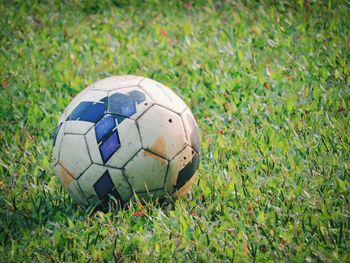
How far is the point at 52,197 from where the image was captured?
375cm

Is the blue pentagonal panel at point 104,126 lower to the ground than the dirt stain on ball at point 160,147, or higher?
higher

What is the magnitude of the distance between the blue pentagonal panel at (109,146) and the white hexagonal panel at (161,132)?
0.15m

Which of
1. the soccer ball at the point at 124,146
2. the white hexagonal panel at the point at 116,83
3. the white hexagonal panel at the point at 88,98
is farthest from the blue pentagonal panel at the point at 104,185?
the white hexagonal panel at the point at 116,83

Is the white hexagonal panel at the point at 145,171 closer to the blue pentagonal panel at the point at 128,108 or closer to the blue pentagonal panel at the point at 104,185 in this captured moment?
the blue pentagonal panel at the point at 104,185

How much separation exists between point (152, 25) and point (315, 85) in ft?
8.09

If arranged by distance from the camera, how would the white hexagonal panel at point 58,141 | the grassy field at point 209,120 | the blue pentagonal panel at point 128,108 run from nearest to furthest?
the grassy field at point 209,120
the blue pentagonal panel at point 128,108
the white hexagonal panel at point 58,141

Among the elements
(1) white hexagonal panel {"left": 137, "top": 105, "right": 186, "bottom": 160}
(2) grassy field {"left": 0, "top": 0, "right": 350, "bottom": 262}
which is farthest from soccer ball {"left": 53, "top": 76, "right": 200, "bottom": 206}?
(2) grassy field {"left": 0, "top": 0, "right": 350, "bottom": 262}

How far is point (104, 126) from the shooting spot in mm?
3305

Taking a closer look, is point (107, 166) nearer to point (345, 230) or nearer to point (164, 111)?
point (164, 111)

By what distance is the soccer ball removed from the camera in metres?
3.28

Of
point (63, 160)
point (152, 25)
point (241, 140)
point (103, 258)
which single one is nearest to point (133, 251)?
point (103, 258)

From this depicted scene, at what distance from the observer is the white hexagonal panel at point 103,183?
129 inches

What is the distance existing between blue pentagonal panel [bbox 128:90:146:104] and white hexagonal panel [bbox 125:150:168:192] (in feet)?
1.09

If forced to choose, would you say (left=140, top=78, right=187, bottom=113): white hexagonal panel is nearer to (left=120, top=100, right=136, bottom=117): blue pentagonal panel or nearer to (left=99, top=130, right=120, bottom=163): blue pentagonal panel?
(left=120, top=100, right=136, bottom=117): blue pentagonal panel
